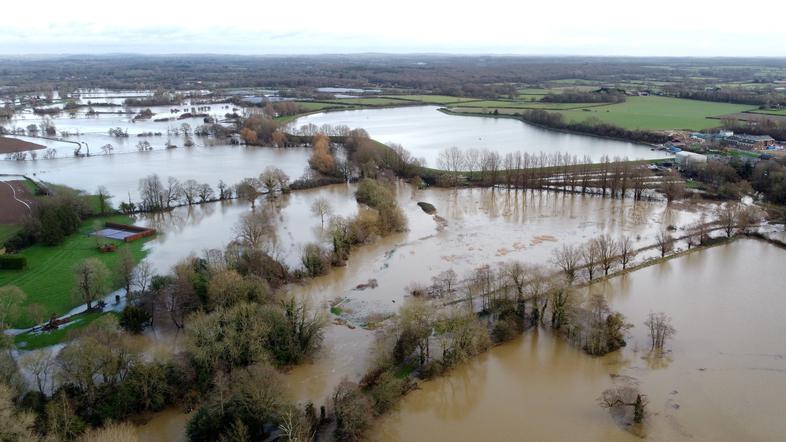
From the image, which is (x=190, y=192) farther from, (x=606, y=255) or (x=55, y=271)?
(x=606, y=255)

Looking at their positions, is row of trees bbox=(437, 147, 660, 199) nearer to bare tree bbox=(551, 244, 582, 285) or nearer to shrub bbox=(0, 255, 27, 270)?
bare tree bbox=(551, 244, 582, 285)

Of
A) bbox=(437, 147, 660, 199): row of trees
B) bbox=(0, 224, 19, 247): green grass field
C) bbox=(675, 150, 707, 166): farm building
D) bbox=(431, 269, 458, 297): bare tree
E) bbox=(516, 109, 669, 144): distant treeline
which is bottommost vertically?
bbox=(431, 269, 458, 297): bare tree

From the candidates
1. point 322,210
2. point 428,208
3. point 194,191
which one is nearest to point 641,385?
point 428,208

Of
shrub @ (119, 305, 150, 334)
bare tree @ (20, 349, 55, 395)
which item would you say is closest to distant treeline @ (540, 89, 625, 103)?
shrub @ (119, 305, 150, 334)

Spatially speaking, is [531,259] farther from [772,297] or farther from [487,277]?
[772,297]

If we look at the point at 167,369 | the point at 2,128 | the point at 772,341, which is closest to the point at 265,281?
the point at 167,369
